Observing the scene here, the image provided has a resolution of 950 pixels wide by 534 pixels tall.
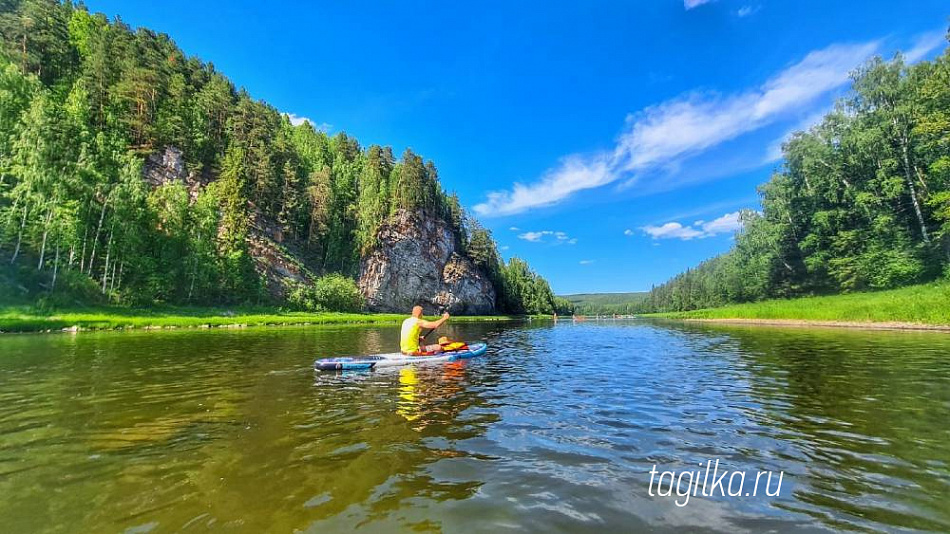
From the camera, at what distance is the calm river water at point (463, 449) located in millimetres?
4938

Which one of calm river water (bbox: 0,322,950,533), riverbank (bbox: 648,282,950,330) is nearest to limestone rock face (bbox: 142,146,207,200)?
calm river water (bbox: 0,322,950,533)

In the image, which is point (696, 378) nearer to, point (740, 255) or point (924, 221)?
point (924, 221)

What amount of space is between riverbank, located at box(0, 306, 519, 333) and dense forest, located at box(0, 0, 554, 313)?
3829mm

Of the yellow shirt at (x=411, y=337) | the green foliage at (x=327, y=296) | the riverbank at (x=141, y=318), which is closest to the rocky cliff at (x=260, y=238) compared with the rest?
the green foliage at (x=327, y=296)

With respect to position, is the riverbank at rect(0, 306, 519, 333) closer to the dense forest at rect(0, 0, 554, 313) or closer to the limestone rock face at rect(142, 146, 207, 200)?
the dense forest at rect(0, 0, 554, 313)

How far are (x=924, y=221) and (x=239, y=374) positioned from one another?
230 ft

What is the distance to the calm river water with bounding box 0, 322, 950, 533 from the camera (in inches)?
194

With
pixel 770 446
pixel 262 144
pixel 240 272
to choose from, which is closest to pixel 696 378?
pixel 770 446

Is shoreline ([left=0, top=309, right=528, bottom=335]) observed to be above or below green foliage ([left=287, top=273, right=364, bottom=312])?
below

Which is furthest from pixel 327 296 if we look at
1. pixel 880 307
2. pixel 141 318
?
pixel 880 307

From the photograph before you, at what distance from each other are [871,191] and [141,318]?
287 feet

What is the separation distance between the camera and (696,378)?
596 inches

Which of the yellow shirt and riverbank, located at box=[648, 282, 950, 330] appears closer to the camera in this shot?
the yellow shirt

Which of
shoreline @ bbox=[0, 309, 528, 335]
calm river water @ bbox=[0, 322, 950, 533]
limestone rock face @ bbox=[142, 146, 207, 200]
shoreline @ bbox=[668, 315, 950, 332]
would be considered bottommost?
calm river water @ bbox=[0, 322, 950, 533]
